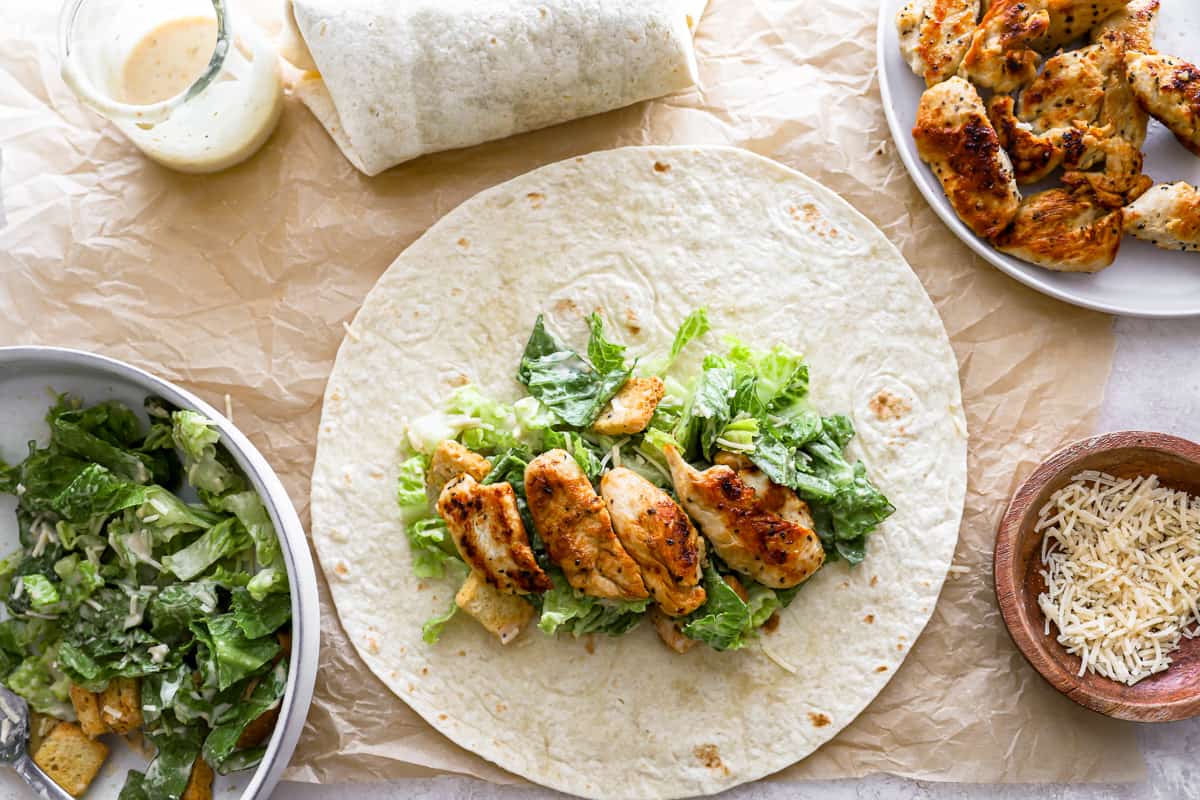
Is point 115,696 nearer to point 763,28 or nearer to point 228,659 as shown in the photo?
point 228,659

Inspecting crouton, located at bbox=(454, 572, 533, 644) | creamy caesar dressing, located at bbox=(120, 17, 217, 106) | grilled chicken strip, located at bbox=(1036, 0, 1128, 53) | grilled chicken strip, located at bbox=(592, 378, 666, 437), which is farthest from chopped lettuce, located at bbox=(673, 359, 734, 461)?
creamy caesar dressing, located at bbox=(120, 17, 217, 106)

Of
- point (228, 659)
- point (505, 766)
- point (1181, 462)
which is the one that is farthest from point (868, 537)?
point (228, 659)

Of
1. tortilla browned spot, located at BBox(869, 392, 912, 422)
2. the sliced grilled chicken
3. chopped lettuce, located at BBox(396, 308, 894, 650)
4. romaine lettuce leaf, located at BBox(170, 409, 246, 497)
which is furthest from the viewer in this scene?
the sliced grilled chicken

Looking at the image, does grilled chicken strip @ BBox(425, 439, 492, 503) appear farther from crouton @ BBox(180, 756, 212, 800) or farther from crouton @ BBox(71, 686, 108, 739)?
crouton @ BBox(71, 686, 108, 739)

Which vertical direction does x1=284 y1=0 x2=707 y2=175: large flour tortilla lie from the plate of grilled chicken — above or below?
above

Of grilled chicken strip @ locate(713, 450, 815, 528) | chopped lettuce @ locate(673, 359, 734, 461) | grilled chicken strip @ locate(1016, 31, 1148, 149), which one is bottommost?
grilled chicken strip @ locate(713, 450, 815, 528)

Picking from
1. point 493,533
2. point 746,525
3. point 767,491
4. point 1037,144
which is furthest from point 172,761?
point 1037,144

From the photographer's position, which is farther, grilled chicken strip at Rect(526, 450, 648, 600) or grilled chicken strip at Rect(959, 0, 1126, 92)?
grilled chicken strip at Rect(959, 0, 1126, 92)
